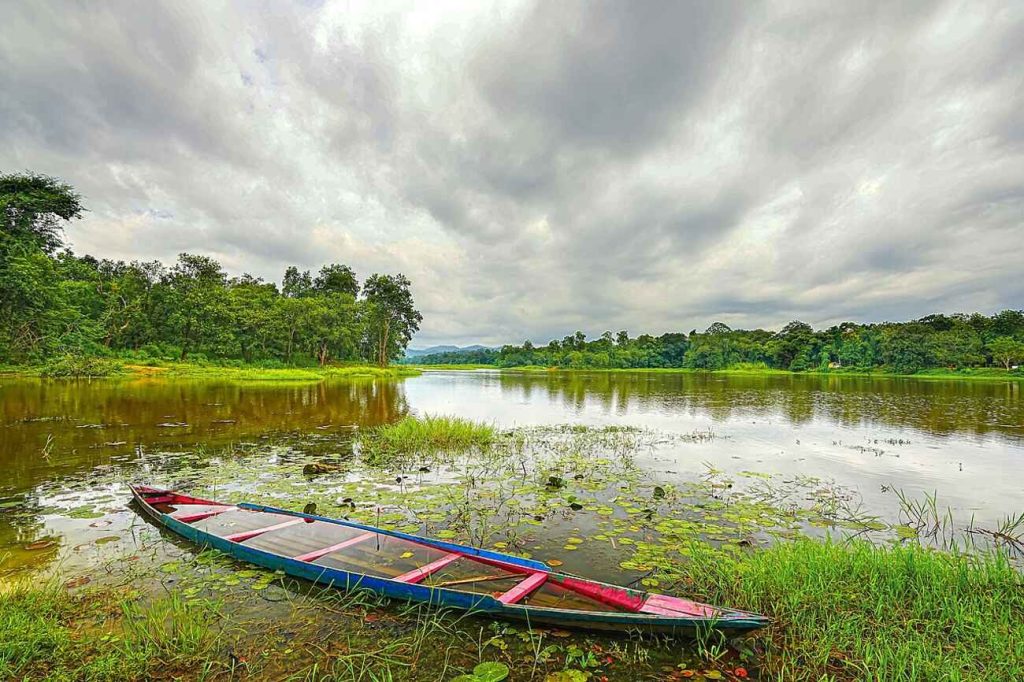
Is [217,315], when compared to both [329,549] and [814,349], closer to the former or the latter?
[329,549]

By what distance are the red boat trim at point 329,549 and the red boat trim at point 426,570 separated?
1181 mm

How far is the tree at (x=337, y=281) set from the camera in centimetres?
7544

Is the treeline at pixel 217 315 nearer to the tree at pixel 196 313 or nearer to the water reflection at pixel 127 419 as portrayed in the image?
the tree at pixel 196 313

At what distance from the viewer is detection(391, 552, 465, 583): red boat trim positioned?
472 centimetres

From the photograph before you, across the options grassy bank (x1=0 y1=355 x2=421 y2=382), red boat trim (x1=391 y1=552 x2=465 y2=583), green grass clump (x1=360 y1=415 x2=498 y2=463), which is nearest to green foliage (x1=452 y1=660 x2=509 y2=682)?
red boat trim (x1=391 y1=552 x2=465 y2=583)

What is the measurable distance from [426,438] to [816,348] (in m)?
105

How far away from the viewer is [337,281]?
2972 inches

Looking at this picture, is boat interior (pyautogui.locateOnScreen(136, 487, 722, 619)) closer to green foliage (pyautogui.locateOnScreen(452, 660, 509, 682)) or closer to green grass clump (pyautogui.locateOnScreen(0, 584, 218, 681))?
green foliage (pyautogui.locateOnScreen(452, 660, 509, 682))

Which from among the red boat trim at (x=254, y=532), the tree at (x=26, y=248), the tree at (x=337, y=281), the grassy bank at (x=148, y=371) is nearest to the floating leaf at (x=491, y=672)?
the red boat trim at (x=254, y=532)

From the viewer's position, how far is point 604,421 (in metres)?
20.2

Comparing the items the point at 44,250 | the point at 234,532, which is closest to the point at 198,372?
the point at 44,250

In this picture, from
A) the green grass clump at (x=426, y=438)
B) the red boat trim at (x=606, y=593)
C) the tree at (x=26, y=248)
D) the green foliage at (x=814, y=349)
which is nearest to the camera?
the red boat trim at (x=606, y=593)

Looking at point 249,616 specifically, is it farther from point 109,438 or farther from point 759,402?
point 759,402

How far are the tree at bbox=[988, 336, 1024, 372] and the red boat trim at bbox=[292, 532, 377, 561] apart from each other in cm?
9154
